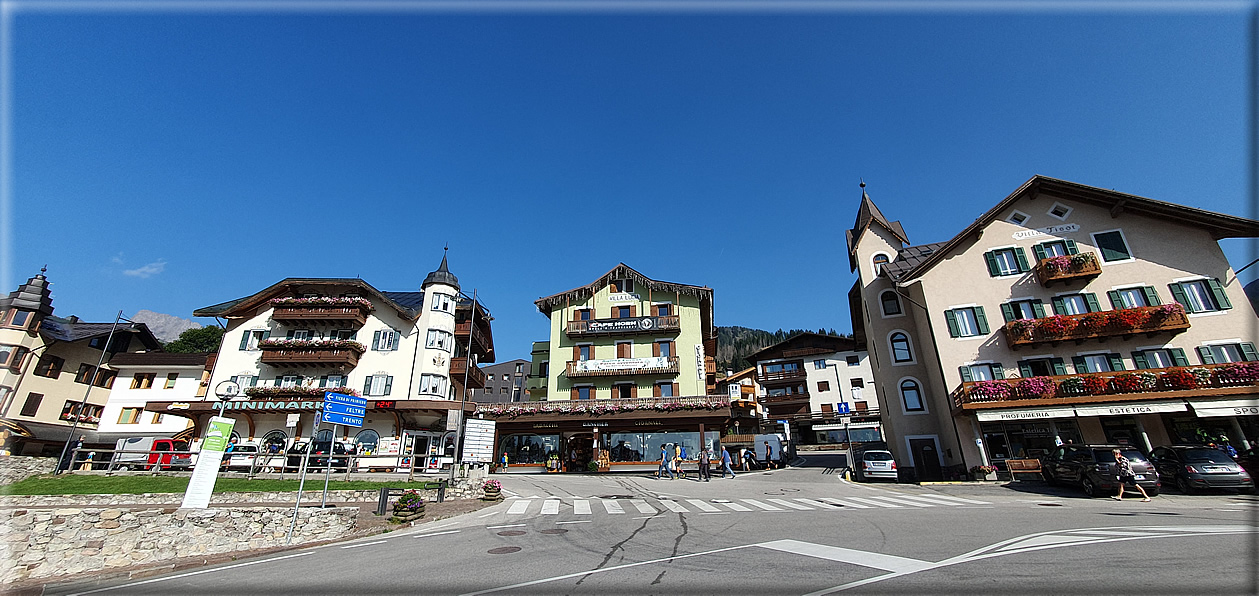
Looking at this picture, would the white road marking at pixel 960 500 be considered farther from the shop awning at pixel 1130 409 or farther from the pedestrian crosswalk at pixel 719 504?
the shop awning at pixel 1130 409

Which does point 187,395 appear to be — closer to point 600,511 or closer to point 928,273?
point 600,511

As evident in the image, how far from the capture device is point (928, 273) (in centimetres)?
2903

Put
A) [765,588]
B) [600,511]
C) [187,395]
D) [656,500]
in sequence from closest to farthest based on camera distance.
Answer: [765,588]
[600,511]
[656,500]
[187,395]

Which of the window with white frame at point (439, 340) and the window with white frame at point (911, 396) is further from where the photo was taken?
the window with white frame at point (439, 340)

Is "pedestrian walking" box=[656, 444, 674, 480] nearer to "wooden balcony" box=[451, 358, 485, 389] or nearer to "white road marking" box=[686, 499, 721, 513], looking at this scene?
"white road marking" box=[686, 499, 721, 513]

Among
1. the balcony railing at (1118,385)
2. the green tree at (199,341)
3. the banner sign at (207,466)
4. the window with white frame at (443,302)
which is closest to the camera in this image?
the banner sign at (207,466)

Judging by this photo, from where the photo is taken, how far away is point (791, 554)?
8188mm

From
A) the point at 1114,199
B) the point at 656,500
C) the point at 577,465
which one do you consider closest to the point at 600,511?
the point at 656,500

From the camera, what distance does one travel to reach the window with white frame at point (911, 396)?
98.6 feet

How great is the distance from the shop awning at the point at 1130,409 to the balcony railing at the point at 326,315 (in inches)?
1772

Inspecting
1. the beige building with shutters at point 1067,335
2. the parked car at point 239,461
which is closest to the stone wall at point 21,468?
the parked car at point 239,461

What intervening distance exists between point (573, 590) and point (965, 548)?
6.50 m

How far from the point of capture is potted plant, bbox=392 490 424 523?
15064 millimetres

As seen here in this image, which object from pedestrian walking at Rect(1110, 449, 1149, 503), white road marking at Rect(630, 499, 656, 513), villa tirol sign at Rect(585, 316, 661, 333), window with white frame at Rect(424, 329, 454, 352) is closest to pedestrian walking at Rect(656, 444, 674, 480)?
white road marking at Rect(630, 499, 656, 513)
